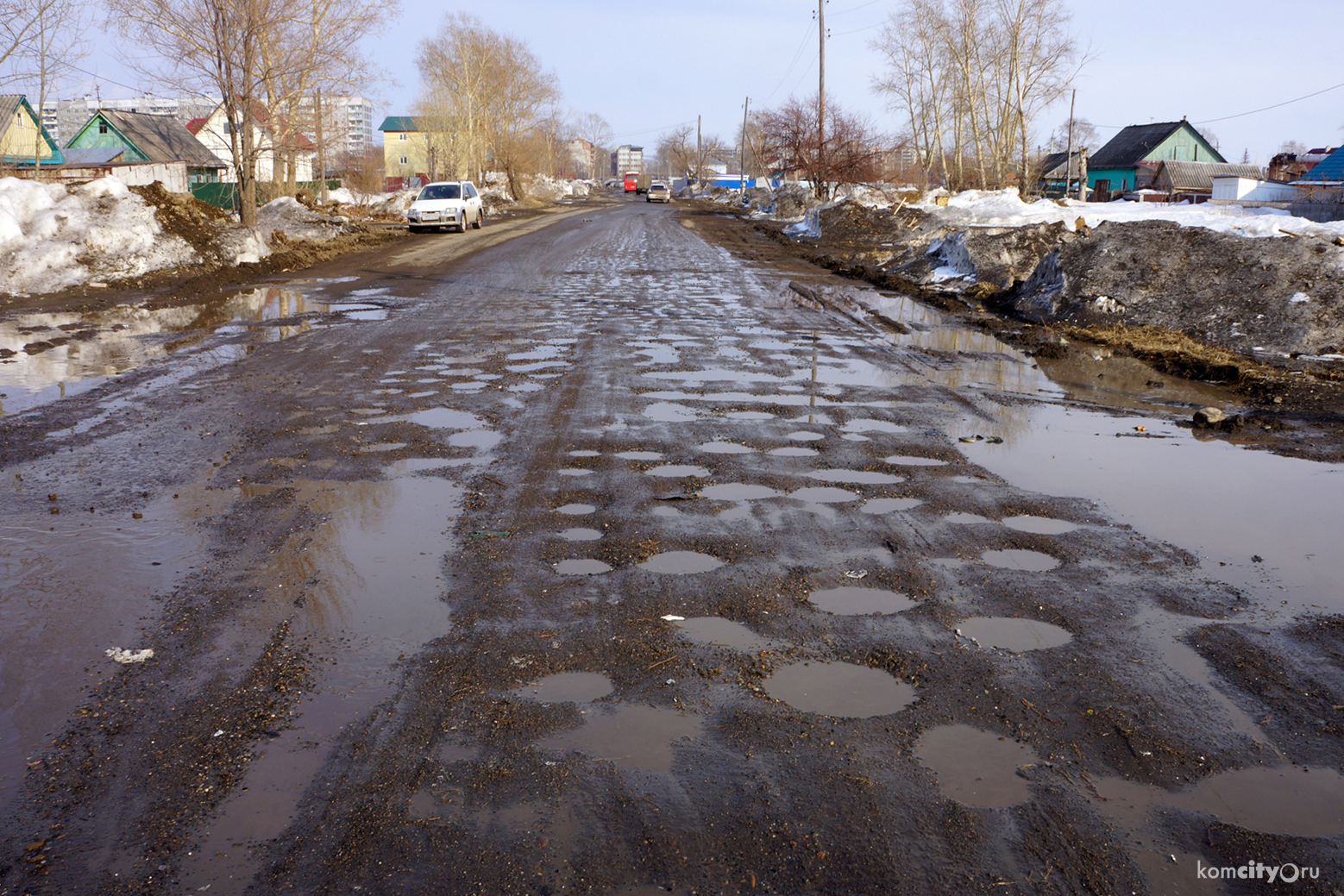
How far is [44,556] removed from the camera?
15.1 feet

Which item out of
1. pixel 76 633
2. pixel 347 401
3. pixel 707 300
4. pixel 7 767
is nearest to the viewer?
pixel 7 767

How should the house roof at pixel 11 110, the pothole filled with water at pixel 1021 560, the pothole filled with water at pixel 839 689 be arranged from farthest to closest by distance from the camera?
the house roof at pixel 11 110 < the pothole filled with water at pixel 1021 560 < the pothole filled with water at pixel 839 689

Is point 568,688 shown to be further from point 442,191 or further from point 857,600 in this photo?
point 442,191

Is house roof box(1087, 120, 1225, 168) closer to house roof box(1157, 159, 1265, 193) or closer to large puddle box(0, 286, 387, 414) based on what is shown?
house roof box(1157, 159, 1265, 193)

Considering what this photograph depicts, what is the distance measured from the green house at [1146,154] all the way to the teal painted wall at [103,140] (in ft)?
232

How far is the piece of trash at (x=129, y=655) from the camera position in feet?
11.9

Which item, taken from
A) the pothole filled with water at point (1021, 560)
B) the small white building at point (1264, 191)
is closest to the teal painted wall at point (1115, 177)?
the small white building at point (1264, 191)

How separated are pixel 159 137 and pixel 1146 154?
71963 mm

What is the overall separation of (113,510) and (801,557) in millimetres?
3904

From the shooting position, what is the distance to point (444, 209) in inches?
1153

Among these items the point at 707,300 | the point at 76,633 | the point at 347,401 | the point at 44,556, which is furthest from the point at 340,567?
the point at 707,300

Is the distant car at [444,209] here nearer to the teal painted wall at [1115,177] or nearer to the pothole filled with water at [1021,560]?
the pothole filled with water at [1021,560]

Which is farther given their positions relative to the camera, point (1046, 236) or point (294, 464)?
point (1046, 236)

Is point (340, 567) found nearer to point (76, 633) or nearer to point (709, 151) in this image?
point (76, 633)
